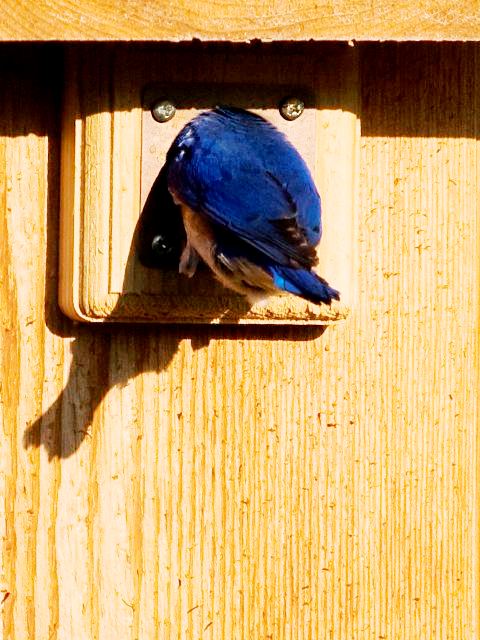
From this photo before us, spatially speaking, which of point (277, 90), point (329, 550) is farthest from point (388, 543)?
point (277, 90)

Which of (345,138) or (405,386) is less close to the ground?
(345,138)

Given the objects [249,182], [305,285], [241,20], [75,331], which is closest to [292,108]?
[249,182]

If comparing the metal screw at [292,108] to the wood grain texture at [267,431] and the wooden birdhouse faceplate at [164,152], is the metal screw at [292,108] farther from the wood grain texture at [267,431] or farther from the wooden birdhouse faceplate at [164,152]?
the wood grain texture at [267,431]

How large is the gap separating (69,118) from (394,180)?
596 mm

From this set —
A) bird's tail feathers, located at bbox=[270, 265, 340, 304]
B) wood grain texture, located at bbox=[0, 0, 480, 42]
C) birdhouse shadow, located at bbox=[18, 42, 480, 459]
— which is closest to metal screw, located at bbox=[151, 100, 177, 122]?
birdhouse shadow, located at bbox=[18, 42, 480, 459]

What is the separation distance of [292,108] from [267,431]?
22.5 inches

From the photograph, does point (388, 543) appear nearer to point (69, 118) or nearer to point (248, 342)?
point (248, 342)

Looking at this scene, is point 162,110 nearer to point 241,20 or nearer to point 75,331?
point 241,20

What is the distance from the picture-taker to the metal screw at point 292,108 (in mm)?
2689

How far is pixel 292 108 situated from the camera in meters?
2.69

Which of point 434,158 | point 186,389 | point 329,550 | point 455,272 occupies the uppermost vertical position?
point 434,158

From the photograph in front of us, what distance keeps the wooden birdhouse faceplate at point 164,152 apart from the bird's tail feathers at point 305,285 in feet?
0.66

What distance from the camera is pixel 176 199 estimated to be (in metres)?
2.64

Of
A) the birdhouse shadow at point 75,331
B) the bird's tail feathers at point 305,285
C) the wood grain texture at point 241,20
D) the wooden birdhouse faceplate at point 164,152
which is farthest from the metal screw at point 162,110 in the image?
the bird's tail feathers at point 305,285
